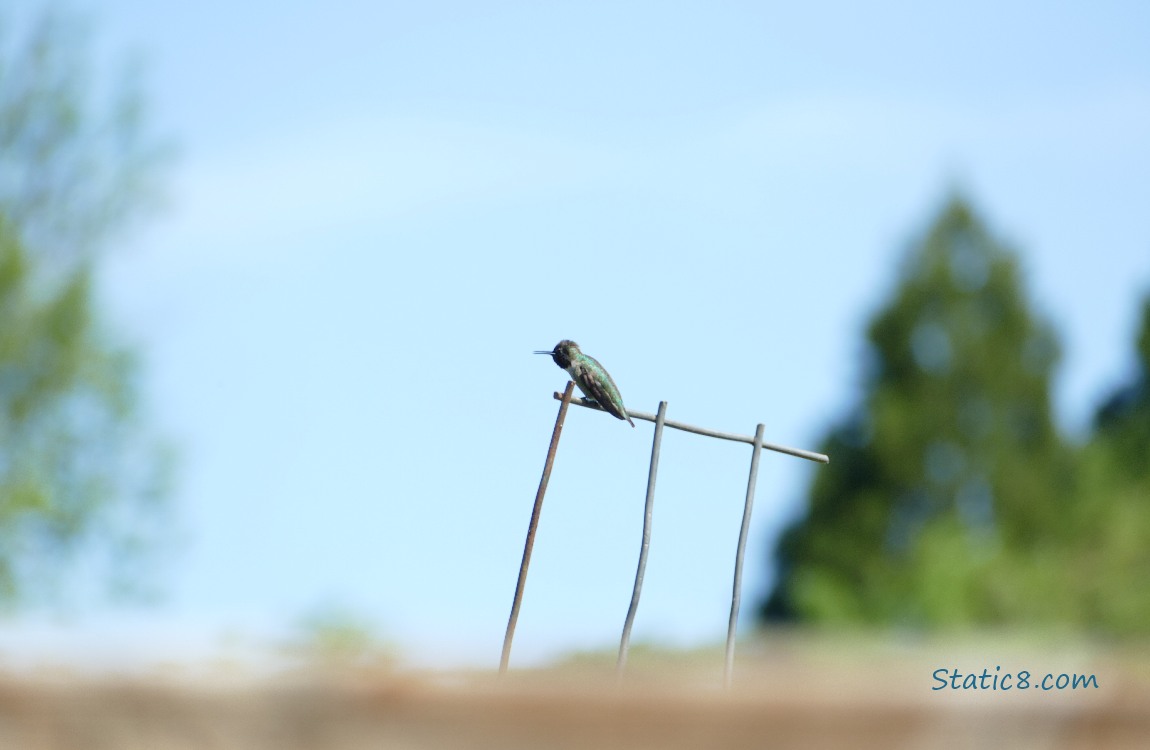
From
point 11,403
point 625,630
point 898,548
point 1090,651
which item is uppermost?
point 898,548

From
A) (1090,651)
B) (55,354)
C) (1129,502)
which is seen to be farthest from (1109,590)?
(1090,651)

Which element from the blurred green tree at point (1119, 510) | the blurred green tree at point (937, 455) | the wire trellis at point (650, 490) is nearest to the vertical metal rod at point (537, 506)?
the wire trellis at point (650, 490)

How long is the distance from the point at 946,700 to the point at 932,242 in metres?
22.5

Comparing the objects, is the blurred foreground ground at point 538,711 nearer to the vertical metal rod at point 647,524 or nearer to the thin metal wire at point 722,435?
the vertical metal rod at point 647,524

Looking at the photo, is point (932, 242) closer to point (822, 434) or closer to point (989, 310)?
point (989, 310)

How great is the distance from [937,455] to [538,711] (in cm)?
2011

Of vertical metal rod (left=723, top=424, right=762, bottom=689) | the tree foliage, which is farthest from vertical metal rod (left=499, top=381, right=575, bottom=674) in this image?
the tree foliage

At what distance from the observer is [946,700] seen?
2.05 ft

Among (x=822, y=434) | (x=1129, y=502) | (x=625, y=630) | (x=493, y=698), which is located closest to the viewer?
(x=493, y=698)

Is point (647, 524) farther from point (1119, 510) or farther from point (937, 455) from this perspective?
point (937, 455)

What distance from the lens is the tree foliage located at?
1777cm

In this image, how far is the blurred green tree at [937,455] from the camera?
18.9m

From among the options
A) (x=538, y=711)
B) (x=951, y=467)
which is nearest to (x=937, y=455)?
(x=951, y=467)

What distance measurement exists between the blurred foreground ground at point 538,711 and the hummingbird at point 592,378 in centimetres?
418
